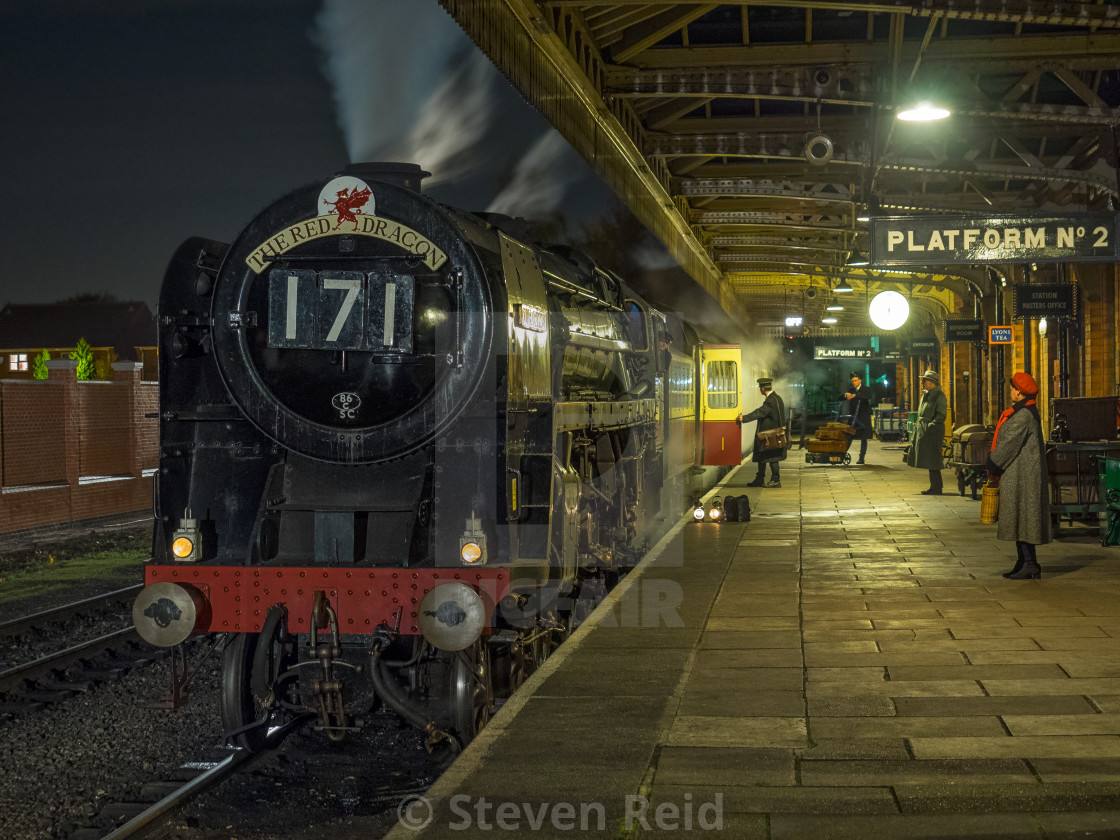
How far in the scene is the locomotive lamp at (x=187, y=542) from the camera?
6043 millimetres

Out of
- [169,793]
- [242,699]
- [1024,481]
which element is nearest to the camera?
[169,793]

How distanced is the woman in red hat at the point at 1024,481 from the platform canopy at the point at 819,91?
196cm

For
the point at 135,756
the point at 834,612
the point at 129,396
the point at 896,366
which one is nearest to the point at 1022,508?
the point at 834,612

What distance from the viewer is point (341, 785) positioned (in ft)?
18.5

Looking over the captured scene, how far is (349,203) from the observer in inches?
238

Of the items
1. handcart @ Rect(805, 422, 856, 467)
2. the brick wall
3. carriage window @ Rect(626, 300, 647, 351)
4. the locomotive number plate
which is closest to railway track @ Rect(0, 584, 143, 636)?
the locomotive number plate

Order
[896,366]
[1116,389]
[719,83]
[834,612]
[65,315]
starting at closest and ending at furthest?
1. [834,612]
2. [719,83]
3. [1116,389]
4. [896,366]
5. [65,315]

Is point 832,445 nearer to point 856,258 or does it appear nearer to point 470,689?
point 856,258

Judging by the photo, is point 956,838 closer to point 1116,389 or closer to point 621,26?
point 621,26

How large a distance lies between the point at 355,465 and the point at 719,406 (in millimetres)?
13126

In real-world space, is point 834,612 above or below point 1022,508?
below

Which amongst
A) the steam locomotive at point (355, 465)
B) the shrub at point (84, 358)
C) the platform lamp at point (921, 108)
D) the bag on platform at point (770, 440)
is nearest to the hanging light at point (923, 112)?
the platform lamp at point (921, 108)

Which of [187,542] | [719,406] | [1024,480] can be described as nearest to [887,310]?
[719,406]

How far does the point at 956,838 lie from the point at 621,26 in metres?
7.57
